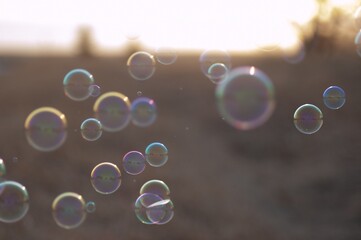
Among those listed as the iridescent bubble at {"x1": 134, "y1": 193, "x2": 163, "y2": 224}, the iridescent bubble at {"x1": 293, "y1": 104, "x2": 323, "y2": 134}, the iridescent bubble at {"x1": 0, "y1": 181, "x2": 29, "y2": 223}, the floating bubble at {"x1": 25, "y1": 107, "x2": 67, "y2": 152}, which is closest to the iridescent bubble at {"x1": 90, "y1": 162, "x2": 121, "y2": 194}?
the iridescent bubble at {"x1": 134, "y1": 193, "x2": 163, "y2": 224}

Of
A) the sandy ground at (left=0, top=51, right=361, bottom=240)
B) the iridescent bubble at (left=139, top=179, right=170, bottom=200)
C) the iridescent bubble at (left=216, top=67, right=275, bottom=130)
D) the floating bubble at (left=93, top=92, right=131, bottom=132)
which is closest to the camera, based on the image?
the iridescent bubble at (left=216, top=67, right=275, bottom=130)

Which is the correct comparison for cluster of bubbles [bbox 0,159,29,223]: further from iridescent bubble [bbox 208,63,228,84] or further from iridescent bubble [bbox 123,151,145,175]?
iridescent bubble [bbox 208,63,228,84]

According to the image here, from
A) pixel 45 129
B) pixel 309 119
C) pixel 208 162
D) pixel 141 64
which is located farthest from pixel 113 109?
pixel 208 162

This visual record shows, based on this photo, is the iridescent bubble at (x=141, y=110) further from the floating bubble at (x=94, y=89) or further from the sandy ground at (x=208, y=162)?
the sandy ground at (x=208, y=162)

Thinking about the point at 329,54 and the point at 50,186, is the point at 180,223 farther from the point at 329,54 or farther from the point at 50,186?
the point at 329,54

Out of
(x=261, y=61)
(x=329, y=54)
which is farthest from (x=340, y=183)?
(x=261, y=61)

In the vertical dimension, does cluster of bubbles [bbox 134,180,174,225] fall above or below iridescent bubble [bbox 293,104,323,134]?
below

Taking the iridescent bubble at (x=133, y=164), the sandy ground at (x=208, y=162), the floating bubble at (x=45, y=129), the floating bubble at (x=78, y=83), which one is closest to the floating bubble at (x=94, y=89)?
the floating bubble at (x=78, y=83)

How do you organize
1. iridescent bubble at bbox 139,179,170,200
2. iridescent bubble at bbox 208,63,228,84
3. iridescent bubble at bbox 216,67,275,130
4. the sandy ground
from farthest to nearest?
1. the sandy ground
2. iridescent bubble at bbox 208,63,228,84
3. iridescent bubble at bbox 139,179,170,200
4. iridescent bubble at bbox 216,67,275,130
